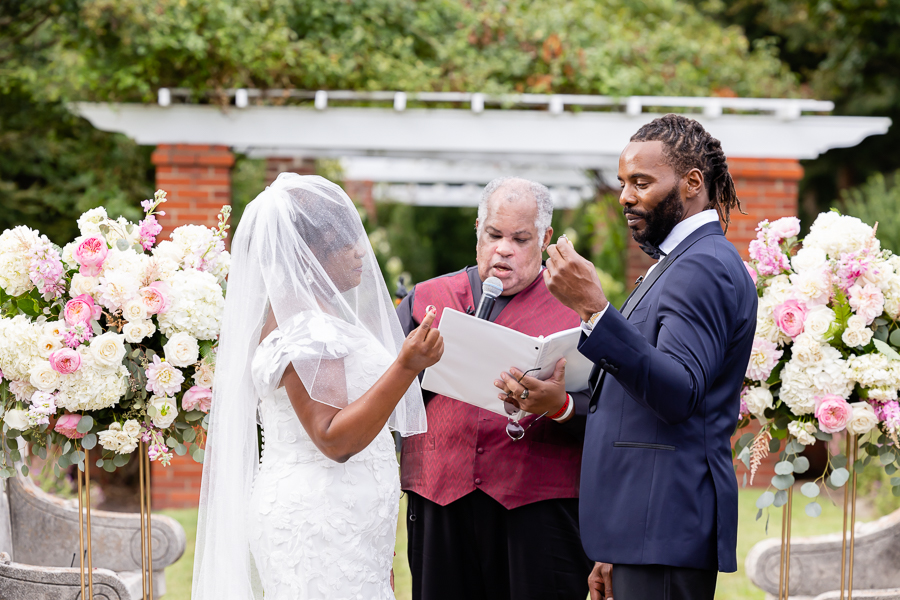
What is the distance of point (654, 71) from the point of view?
7.10 m

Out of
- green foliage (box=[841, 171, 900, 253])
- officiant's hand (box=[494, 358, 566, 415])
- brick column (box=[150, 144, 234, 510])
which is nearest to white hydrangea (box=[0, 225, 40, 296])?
officiant's hand (box=[494, 358, 566, 415])

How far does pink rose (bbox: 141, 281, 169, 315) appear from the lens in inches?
124

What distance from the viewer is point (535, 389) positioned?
9.14ft

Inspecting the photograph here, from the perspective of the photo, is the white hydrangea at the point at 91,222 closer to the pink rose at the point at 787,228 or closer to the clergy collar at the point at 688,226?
the clergy collar at the point at 688,226

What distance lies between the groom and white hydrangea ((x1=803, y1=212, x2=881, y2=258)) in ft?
3.02

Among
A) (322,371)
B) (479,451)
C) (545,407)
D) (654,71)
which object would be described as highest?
(654,71)

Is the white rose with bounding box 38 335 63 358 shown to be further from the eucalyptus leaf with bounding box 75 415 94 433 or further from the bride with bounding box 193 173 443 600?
the bride with bounding box 193 173 443 600

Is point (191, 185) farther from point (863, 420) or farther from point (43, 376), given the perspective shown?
point (863, 420)

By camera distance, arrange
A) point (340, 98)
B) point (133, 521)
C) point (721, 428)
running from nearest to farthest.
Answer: point (721, 428), point (133, 521), point (340, 98)

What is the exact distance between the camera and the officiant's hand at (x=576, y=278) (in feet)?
7.55

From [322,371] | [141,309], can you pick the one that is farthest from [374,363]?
[141,309]

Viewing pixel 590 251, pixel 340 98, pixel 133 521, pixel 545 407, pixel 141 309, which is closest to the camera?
pixel 545 407

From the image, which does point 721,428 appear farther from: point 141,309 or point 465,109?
point 465,109

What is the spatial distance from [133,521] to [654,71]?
17.6ft
